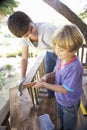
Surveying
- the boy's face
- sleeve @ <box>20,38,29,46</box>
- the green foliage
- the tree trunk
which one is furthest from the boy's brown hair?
the green foliage

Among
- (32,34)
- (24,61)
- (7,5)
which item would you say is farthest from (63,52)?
(7,5)

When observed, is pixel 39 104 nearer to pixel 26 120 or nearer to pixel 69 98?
pixel 69 98

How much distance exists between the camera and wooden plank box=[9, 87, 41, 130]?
3.19 feet

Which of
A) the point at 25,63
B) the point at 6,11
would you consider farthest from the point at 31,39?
the point at 6,11

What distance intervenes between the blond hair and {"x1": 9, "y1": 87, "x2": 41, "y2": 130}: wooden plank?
15.0 inches

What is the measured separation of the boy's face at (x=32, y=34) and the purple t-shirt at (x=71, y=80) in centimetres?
44

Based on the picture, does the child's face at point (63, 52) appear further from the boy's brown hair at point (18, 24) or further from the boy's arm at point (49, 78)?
the boy's brown hair at point (18, 24)

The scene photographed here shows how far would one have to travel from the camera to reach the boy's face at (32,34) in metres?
1.57

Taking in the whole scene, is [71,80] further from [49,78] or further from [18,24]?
[18,24]

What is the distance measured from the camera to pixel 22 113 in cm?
110

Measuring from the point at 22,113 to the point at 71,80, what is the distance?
0.32 metres

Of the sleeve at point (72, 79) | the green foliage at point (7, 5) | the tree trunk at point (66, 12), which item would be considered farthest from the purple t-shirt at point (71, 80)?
the green foliage at point (7, 5)

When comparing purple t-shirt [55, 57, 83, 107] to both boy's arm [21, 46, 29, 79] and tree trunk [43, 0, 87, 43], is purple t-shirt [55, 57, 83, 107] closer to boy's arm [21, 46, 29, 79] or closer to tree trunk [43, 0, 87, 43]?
boy's arm [21, 46, 29, 79]

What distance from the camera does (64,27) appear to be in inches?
44.3
